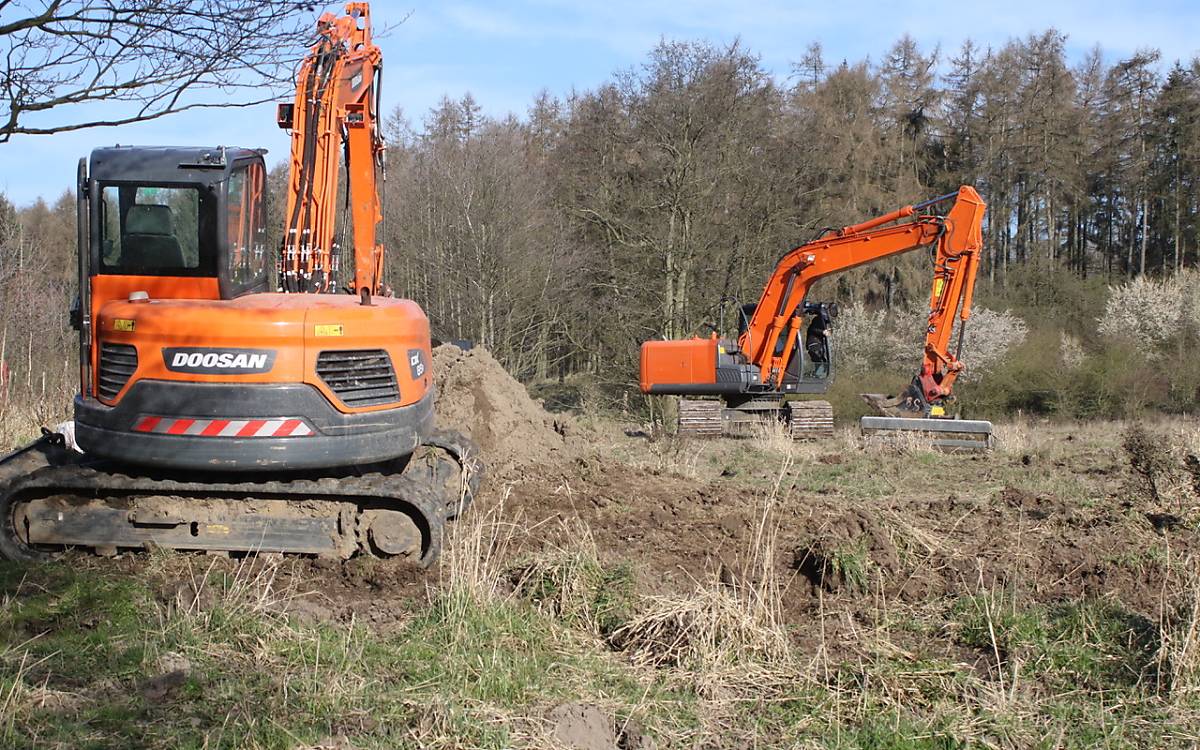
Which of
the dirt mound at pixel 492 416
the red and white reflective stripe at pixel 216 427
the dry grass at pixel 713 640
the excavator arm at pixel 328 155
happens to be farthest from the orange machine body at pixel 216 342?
the dirt mound at pixel 492 416

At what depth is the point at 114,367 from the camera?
6098 mm

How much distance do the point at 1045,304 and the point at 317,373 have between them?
96.9 ft

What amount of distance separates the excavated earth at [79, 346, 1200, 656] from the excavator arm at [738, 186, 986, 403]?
3427mm

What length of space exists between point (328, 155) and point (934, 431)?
370 inches

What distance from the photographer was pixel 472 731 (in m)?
3.79

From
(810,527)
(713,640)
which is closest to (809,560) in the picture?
(810,527)

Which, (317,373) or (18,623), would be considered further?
(317,373)

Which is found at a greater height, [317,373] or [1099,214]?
[1099,214]

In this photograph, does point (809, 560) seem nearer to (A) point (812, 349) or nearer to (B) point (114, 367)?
(B) point (114, 367)

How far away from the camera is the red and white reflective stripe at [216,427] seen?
5.90m

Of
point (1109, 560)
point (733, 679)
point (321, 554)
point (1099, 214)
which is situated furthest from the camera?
point (1099, 214)

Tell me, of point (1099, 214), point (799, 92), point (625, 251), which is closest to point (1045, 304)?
point (1099, 214)

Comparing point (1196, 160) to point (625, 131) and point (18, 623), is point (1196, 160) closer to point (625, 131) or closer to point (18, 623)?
point (625, 131)

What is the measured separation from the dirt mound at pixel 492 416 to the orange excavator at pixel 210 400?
9.97 feet
